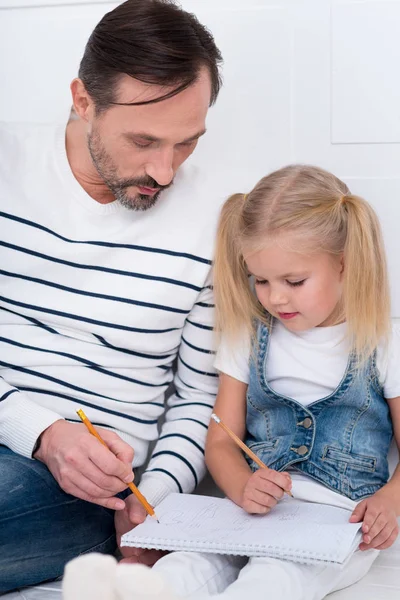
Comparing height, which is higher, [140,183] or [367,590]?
[140,183]

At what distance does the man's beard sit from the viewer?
1.50 meters

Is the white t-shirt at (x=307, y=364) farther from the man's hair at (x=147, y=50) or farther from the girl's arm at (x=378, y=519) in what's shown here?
the man's hair at (x=147, y=50)

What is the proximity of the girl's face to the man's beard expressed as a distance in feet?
0.72

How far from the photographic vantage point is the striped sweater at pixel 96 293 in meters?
1.54

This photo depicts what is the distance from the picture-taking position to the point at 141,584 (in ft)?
3.28

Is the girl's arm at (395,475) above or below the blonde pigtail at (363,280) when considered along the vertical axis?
below

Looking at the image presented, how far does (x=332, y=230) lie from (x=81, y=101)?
1.65 ft

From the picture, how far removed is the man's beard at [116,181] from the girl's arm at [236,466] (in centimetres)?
36

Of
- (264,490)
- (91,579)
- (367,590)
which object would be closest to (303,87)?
(264,490)

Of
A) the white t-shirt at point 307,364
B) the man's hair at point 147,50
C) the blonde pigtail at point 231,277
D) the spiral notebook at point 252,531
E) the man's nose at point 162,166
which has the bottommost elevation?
the spiral notebook at point 252,531

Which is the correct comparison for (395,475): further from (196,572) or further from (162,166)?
(162,166)

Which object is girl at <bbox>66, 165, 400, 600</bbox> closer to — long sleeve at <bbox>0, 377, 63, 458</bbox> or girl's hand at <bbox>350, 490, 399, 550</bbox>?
girl's hand at <bbox>350, 490, 399, 550</bbox>

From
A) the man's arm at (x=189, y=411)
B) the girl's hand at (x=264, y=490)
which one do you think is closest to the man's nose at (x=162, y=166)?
the man's arm at (x=189, y=411)

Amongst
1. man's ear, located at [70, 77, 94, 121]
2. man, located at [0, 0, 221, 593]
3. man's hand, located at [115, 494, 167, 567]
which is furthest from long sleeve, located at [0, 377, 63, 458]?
man's ear, located at [70, 77, 94, 121]
